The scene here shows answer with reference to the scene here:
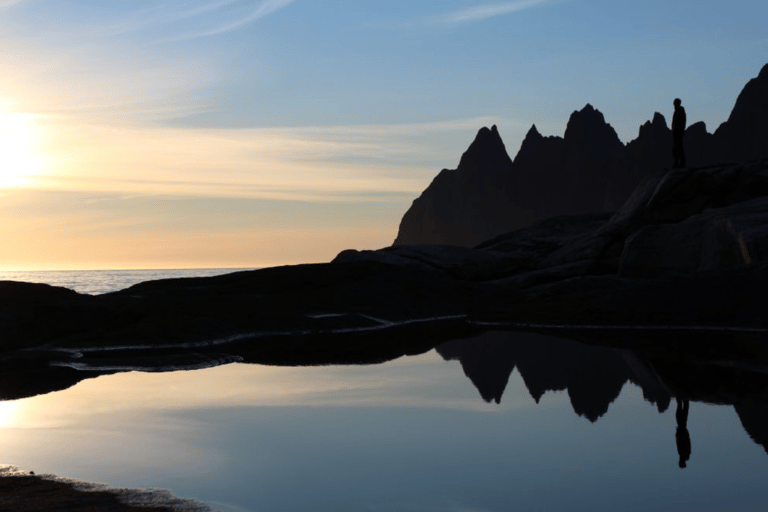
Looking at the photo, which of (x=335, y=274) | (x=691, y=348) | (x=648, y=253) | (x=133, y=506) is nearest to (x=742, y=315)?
(x=691, y=348)

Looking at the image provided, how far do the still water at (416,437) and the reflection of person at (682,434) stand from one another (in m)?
0.03

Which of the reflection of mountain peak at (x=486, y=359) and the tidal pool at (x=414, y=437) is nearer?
the tidal pool at (x=414, y=437)

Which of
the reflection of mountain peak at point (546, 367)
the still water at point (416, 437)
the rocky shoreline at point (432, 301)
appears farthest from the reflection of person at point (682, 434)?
the rocky shoreline at point (432, 301)

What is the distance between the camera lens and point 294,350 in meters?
26.6

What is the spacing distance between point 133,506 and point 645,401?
989cm

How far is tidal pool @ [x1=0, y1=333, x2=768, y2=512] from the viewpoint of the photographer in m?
9.55

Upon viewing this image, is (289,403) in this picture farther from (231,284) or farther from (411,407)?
(231,284)

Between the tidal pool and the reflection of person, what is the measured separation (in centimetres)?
7

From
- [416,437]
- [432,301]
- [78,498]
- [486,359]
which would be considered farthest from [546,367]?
[432,301]

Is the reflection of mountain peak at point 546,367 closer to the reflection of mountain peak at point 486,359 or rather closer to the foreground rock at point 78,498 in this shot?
the reflection of mountain peak at point 486,359

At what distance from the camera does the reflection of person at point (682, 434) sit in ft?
37.3

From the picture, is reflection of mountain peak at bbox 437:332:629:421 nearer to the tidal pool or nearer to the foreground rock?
the tidal pool

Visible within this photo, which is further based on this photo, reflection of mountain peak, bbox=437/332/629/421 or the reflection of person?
reflection of mountain peak, bbox=437/332/629/421

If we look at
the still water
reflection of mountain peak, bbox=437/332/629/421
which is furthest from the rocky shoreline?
the still water
